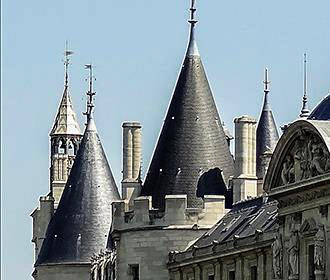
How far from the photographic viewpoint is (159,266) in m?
77.4

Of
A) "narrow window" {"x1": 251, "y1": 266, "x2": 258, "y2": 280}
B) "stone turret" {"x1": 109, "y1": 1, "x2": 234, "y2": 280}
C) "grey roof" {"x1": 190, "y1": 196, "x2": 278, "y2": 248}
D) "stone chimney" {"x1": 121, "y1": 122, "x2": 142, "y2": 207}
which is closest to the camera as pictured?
"narrow window" {"x1": 251, "y1": 266, "x2": 258, "y2": 280}

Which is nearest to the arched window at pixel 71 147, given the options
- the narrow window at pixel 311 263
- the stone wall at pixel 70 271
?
the stone wall at pixel 70 271

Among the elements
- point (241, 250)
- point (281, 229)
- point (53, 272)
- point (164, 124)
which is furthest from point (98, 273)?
point (281, 229)

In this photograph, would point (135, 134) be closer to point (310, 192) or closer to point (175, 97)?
point (175, 97)

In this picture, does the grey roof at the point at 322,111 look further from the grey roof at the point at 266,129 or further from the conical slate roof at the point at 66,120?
the conical slate roof at the point at 66,120

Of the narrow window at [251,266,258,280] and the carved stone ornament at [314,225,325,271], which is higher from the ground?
the narrow window at [251,266,258,280]

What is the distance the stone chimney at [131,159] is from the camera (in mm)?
80812

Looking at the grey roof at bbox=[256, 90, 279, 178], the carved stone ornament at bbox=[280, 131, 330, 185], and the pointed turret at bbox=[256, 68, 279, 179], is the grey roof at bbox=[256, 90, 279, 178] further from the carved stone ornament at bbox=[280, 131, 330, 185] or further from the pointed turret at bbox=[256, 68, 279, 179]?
the carved stone ornament at bbox=[280, 131, 330, 185]

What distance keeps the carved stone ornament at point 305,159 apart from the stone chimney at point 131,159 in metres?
19.1

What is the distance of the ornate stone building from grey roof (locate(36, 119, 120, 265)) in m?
0.04

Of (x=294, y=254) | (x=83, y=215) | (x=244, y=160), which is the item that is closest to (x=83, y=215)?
(x=83, y=215)

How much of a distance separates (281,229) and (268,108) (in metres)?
36.7

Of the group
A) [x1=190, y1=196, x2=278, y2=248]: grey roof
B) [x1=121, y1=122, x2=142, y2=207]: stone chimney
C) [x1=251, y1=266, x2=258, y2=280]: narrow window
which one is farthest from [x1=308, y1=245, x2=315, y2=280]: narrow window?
[x1=121, y1=122, x2=142, y2=207]: stone chimney

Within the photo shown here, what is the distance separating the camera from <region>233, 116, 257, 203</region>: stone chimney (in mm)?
76375
